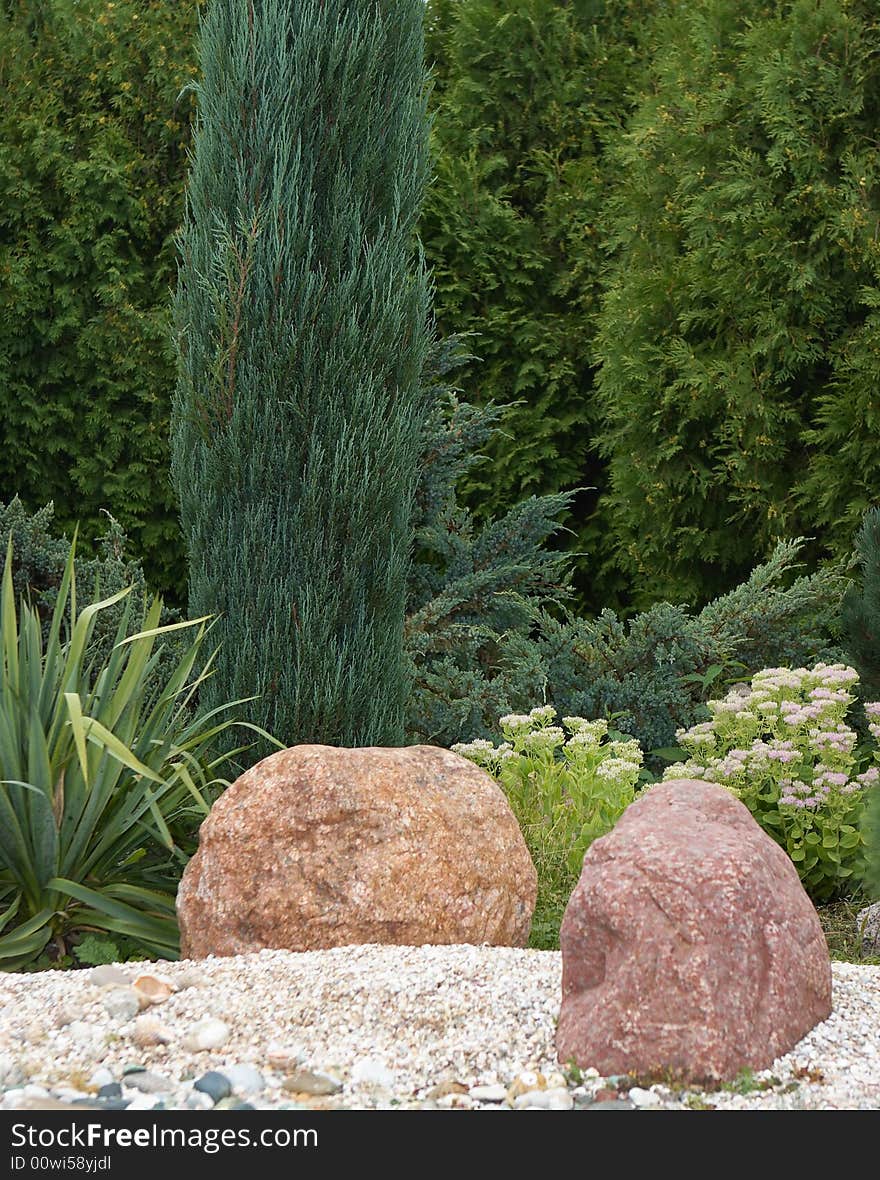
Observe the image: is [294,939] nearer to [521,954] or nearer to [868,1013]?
[521,954]

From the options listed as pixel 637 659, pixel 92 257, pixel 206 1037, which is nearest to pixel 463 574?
pixel 637 659

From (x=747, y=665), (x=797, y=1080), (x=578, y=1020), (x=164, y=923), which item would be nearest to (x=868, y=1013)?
(x=797, y=1080)

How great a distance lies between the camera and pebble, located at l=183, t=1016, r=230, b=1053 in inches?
102

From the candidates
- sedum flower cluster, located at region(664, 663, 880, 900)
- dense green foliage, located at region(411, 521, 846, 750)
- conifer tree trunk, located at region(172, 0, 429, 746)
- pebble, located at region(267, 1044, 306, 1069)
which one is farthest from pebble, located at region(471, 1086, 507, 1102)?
dense green foliage, located at region(411, 521, 846, 750)

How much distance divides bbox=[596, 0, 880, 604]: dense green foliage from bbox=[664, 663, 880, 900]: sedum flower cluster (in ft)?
5.19

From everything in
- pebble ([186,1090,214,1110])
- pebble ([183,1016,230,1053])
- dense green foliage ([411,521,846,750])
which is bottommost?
dense green foliage ([411,521,846,750])

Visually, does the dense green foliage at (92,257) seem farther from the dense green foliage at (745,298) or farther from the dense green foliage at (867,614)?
the dense green foliage at (867,614)

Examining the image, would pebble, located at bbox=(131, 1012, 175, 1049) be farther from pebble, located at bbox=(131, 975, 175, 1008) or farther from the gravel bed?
pebble, located at bbox=(131, 975, 175, 1008)

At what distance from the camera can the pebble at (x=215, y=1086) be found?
7.73 ft

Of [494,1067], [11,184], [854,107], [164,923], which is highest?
[854,107]

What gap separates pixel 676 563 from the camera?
711 centimetres

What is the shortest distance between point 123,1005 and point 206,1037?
0.28 metres

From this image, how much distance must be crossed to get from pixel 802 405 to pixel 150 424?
3.74 meters

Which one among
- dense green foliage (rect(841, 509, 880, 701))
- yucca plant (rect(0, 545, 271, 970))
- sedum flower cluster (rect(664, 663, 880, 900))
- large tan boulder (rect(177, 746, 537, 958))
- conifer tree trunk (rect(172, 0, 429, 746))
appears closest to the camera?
large tan boulder (rect(177, 746, 537, 958))
